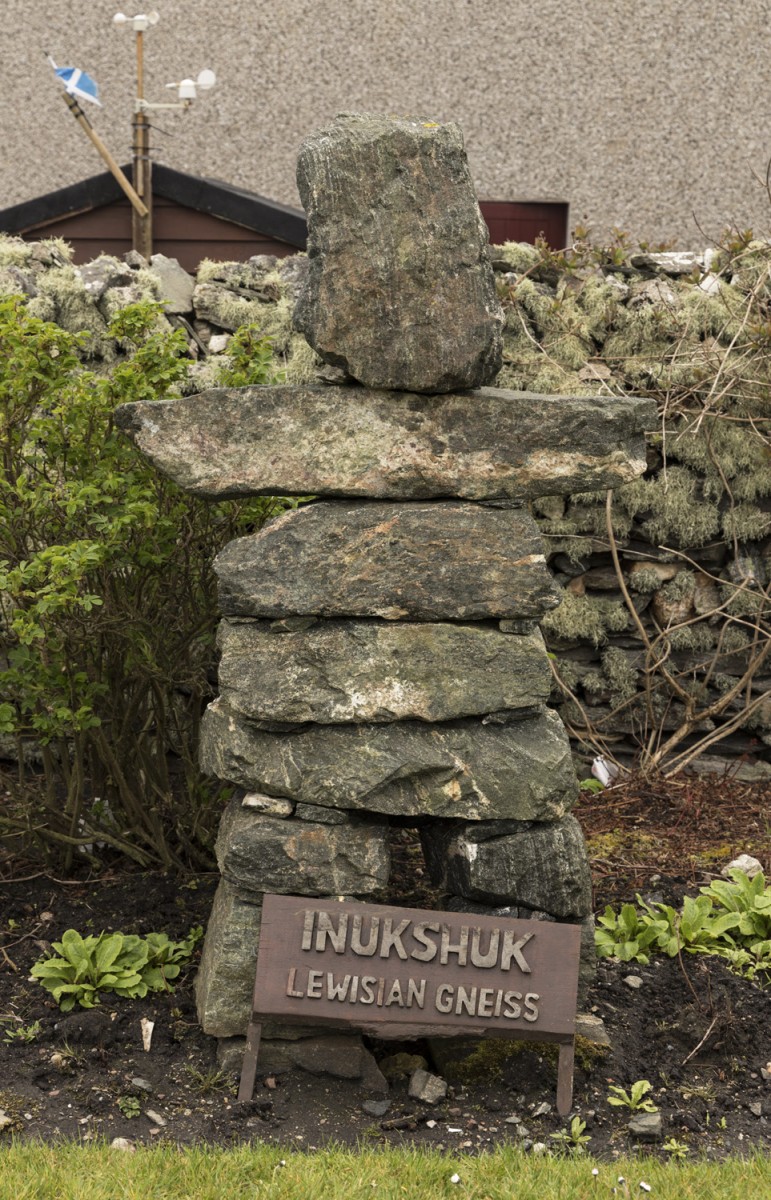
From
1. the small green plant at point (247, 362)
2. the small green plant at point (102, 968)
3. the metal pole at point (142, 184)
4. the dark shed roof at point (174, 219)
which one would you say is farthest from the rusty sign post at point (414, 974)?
the metal pole at point (142, 184)

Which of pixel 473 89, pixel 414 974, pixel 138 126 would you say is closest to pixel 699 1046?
pixel 414 974

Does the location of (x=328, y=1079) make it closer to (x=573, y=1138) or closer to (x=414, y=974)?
(x=414, y=974)

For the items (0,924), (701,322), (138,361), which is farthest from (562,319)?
(0,924)

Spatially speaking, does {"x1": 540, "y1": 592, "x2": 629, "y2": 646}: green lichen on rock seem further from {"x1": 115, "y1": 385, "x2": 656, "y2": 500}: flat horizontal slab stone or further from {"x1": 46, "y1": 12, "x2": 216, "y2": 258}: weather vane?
{"x1": 46, "y1": 12, "x2": 216, "y2": 258}: weather vane

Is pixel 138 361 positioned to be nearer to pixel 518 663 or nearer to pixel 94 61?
pixel 518 663

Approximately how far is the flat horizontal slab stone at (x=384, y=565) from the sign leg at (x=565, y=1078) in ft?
3.86

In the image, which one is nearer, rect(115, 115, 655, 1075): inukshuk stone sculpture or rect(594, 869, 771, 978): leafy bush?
rect(115, 115, 655, 1075): inukshuk stone sculpture

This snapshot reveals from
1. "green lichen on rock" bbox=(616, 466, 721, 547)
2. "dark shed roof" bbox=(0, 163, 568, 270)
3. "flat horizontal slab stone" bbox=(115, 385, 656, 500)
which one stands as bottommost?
"green lichen on rock" bbox=(616, 466, 721, 547)

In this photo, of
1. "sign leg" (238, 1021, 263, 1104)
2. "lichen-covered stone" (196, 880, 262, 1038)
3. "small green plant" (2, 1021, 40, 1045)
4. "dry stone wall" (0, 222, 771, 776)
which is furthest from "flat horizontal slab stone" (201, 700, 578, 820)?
"dry stone wall" (0, 222, 771, 776)

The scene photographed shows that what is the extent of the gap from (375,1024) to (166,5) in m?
6.89

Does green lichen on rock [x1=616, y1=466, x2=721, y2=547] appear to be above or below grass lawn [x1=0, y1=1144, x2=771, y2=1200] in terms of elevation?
above

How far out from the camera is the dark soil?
3.29 m

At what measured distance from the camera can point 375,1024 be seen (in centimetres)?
341

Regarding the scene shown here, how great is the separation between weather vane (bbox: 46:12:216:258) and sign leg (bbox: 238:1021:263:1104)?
4879 mm
